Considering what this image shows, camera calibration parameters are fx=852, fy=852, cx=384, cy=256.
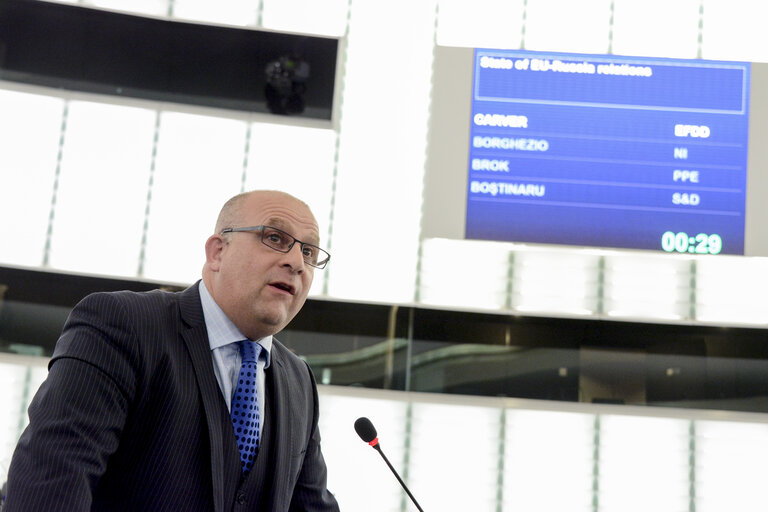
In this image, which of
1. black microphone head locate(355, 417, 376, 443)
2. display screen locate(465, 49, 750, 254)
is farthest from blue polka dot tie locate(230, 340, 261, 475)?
display screen locate(465, 49, 750, 254)

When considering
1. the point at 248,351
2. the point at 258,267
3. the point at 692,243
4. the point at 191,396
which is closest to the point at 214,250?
the point at 258,267

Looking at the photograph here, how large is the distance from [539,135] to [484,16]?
95 centimetres

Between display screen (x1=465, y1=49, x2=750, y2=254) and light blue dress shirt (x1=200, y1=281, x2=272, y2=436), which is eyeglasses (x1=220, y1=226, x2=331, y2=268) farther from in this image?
display screen (x1=465, y1=49, x2=750, y2=254)

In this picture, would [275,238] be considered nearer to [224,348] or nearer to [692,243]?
[224,348]

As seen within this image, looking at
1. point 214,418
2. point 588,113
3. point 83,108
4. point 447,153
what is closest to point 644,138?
point 588,113

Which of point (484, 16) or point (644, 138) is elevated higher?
point (484, 16)

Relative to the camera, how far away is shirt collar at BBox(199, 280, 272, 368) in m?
1.95

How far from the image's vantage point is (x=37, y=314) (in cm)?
562

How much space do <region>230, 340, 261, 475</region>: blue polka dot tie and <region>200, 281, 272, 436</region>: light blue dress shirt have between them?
0.06 ft

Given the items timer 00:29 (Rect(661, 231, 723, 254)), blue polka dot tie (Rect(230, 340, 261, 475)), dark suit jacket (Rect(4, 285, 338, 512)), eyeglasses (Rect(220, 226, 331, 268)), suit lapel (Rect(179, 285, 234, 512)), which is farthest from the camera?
timer 00:29 (Rect(661, 231, 723, 254))

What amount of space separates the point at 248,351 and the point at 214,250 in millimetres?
260

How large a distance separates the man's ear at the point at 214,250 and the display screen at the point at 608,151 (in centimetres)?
367

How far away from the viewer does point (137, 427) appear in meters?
1.76

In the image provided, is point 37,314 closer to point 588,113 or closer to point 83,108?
point 83,108
